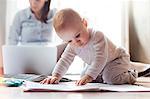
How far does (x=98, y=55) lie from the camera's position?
0.98m

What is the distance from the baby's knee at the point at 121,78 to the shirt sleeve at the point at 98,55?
0.26 ft

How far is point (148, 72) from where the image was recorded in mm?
1324

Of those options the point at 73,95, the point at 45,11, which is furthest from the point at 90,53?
the point at 45,11

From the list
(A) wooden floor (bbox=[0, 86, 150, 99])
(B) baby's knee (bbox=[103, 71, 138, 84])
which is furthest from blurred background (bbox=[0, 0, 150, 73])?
(A) wooden floor (bbox=[0, 86, 150, 99])

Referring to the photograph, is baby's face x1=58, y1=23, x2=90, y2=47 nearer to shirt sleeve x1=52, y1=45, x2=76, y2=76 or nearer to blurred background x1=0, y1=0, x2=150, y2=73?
shirt sleeve x1=52, y1=45, x2=76, y2=76

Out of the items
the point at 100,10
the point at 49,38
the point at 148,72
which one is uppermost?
the point at 100,10

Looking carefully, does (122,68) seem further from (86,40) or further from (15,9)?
(15,9)

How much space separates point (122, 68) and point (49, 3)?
0.63 m

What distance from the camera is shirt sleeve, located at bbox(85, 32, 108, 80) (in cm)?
97

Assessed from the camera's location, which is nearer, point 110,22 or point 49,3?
point 49,3

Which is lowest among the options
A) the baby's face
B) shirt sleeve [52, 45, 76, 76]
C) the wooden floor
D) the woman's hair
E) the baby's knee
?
the baby's knee

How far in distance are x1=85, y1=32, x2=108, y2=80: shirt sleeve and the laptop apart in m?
0.33

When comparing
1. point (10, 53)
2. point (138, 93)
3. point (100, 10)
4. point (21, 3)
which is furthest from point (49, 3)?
point (138, 93)

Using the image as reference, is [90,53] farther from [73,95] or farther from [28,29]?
[28,29]
